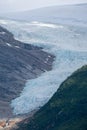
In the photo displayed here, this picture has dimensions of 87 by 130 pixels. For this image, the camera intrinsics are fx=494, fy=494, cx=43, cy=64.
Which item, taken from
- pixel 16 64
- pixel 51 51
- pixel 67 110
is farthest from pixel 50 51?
pixel 67 110

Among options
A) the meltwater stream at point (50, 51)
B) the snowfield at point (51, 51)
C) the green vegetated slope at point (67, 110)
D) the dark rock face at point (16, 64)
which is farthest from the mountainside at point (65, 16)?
the green vegetated slope at point (67, 110)

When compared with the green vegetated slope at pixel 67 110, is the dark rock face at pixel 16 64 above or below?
below

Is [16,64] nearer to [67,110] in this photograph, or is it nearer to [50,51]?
[50,51]

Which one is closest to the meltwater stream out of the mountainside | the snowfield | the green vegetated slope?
the snowfield

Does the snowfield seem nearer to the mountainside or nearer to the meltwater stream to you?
the meltwater stream

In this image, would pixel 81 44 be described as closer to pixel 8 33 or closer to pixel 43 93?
pixel 8 33

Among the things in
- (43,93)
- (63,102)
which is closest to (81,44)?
(43,93)

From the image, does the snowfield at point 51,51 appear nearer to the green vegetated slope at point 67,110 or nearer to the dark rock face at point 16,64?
the dark rock face at point 16,64
